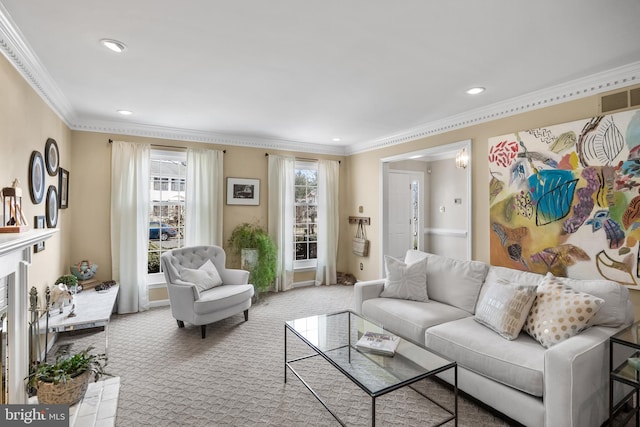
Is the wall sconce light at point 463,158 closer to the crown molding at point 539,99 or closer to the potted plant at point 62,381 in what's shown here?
the crown molding at point 539,99

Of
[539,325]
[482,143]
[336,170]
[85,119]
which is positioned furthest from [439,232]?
[85,119]

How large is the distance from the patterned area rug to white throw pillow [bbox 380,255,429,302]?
0.88 m

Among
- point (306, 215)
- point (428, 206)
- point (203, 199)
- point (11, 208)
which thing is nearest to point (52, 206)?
point (11, 208)

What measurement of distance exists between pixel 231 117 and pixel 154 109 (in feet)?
2.87

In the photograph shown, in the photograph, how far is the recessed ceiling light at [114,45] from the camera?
222 cm

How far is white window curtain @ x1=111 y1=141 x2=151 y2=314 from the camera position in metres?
4.29

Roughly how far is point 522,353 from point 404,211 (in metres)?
4.70

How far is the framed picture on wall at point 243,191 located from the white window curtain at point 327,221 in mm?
1189

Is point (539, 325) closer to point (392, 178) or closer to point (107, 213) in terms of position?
point (392, 178)

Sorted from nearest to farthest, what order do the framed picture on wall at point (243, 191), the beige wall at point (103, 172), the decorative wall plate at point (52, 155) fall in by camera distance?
the beige wall at point (103, 172)
the decorative wall plate at point (52, 155)
the framed picture on wall at point (243, 191)

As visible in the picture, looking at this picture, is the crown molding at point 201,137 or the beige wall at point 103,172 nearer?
the beige wall at point 103,172

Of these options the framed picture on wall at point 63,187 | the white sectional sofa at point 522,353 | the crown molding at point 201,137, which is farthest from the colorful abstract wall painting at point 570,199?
the framed picture on wall at point 63,187

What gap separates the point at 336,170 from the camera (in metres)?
5.92

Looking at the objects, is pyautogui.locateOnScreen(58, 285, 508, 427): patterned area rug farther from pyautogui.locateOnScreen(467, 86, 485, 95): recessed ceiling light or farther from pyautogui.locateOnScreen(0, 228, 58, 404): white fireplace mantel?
pyautogui.locateOnScreen(467, 86, 485, 95): recessed ceiling light
